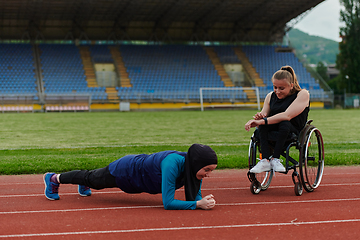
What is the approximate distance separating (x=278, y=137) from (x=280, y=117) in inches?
9.4

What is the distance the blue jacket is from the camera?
4023 millimetres

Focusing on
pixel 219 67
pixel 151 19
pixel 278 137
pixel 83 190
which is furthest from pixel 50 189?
pixel 151 19

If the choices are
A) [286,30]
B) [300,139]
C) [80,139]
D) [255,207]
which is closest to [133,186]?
[255,207]

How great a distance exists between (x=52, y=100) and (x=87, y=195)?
29223mm

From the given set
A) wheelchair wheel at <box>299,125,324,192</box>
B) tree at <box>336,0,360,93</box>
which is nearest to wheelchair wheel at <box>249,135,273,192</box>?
wheelchair wheel at <box>299,125,324,192</box>

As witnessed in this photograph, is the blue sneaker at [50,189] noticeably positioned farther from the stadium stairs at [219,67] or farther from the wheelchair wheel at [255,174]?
the stadium stairs at [219,67]

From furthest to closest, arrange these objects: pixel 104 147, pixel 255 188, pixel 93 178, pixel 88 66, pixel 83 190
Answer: pixel 88 66
pixel 104 147
pixel 255 188
pixel 83 190
pixel 93 178

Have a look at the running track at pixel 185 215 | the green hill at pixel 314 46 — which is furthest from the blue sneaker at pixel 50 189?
the green hill at pixel 314 46

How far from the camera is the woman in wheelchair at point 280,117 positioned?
4.84 metres

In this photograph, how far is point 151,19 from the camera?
40.1 m

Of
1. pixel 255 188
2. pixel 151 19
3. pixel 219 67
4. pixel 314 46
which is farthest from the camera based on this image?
pixel 314 46

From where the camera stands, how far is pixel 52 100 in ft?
108

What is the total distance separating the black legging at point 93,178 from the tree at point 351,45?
44.7 m

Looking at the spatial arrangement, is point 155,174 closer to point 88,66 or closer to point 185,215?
point 185,215
